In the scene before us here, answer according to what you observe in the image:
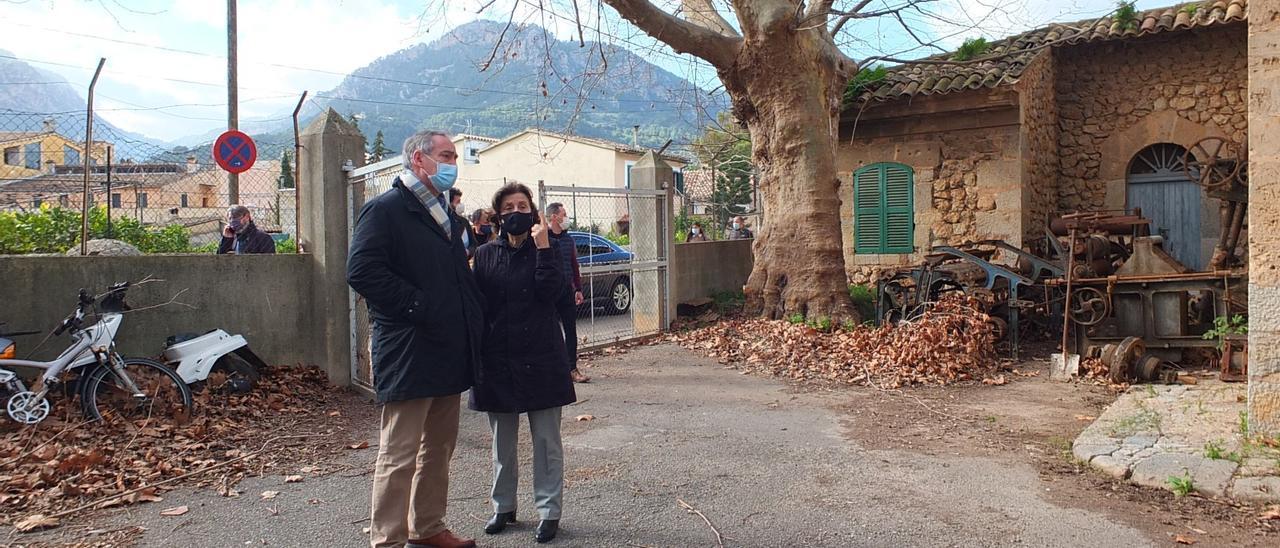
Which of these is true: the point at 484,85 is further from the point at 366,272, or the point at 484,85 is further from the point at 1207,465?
the point at 1207,465

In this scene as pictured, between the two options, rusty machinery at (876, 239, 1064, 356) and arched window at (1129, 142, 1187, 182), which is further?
arched window at (1129, 142, 1187, 182)

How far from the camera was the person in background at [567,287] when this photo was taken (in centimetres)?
424

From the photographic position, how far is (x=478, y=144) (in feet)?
131

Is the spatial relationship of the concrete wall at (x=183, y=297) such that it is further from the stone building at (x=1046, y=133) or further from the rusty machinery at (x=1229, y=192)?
the rusty machinery at (x=1229, y=192)

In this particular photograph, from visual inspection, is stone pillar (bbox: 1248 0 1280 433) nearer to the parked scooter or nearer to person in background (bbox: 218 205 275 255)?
the parked scooter

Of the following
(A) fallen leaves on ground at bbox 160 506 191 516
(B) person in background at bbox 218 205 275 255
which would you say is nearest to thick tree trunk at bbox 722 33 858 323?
(B) person in background at bbox 218 205 275 255

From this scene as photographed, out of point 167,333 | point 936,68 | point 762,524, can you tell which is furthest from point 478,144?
point 762,524

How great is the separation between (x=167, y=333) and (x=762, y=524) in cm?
498

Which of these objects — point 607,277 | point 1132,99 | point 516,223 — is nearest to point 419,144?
point 516,223

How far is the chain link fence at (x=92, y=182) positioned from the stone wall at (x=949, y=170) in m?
8.27

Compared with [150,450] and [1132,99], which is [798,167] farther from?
[150,450]

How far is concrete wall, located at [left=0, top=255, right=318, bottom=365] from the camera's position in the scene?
19.8 ft

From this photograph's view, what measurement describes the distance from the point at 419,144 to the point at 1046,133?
11.4 metres

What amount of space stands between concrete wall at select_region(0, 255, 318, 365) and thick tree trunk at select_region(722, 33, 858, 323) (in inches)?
216
